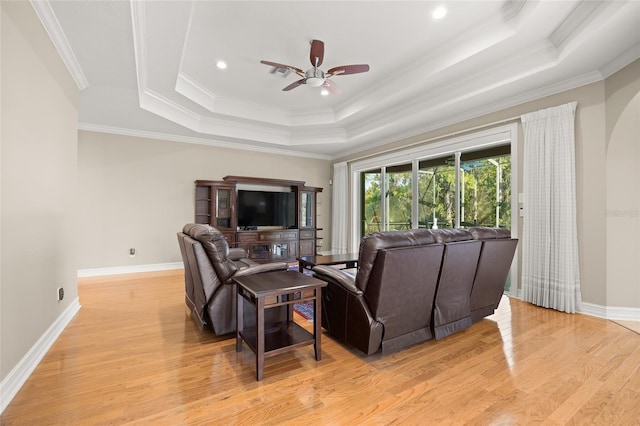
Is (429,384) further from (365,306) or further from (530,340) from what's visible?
(530,340)

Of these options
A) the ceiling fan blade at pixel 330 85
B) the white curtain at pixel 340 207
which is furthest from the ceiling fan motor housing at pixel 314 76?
the white curtain at pixel 340 207

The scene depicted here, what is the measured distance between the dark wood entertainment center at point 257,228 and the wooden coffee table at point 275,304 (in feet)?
12.1

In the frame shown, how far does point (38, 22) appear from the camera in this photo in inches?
85.2

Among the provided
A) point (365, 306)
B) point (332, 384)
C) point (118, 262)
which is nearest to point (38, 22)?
point (365, 306)

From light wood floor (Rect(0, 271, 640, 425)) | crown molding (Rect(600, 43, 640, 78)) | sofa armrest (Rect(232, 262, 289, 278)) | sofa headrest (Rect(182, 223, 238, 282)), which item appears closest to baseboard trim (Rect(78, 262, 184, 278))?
light wood floor (Rect(0, 271, 640, 425))

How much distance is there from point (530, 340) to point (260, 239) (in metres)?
4.74

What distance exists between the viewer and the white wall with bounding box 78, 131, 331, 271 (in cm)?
506

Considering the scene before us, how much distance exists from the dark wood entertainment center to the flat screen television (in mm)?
114

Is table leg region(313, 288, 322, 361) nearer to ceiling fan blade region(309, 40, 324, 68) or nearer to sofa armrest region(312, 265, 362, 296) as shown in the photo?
sofa armrest region(312, 265, 362, 296)

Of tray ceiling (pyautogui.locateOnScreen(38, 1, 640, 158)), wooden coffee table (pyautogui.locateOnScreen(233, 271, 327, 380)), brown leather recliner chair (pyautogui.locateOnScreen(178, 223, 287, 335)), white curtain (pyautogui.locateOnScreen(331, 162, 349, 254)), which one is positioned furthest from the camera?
white curtain (pyautogui.locateOnScreen(331, 162, 349, 254))

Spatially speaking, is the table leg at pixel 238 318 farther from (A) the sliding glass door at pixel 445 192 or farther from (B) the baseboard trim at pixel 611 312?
(A) the sliding glass door at pixel 445 192

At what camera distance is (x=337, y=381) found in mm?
1890

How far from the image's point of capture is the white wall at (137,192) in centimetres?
506

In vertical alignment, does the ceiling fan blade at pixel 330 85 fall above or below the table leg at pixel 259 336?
above
